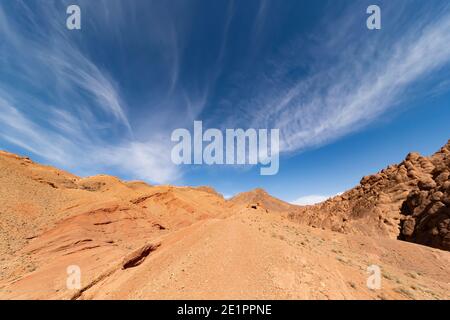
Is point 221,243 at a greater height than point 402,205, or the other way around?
point 402,205

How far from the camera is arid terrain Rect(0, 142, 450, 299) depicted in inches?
334

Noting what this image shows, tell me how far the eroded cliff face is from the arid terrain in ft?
0.60

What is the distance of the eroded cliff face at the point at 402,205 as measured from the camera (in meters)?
31.4

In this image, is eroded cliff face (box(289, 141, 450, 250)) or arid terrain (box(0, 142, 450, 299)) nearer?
arid terrain (box(0, 142, 450, 299))

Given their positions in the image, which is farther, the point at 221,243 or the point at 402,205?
the point at 402,205

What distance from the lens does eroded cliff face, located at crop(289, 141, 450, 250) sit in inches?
1237

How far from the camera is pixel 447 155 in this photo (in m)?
42.1

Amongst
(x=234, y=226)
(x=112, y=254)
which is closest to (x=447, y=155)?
(x=234, y=226)

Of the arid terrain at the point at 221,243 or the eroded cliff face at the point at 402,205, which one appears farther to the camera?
the eroded cliff face at the point at 402,205

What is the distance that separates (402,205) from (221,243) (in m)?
43.9

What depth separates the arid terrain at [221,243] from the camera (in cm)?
848

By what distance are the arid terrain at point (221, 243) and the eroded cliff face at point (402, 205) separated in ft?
0.60

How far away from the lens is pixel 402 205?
40.2 m

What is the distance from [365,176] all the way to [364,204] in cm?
1251
